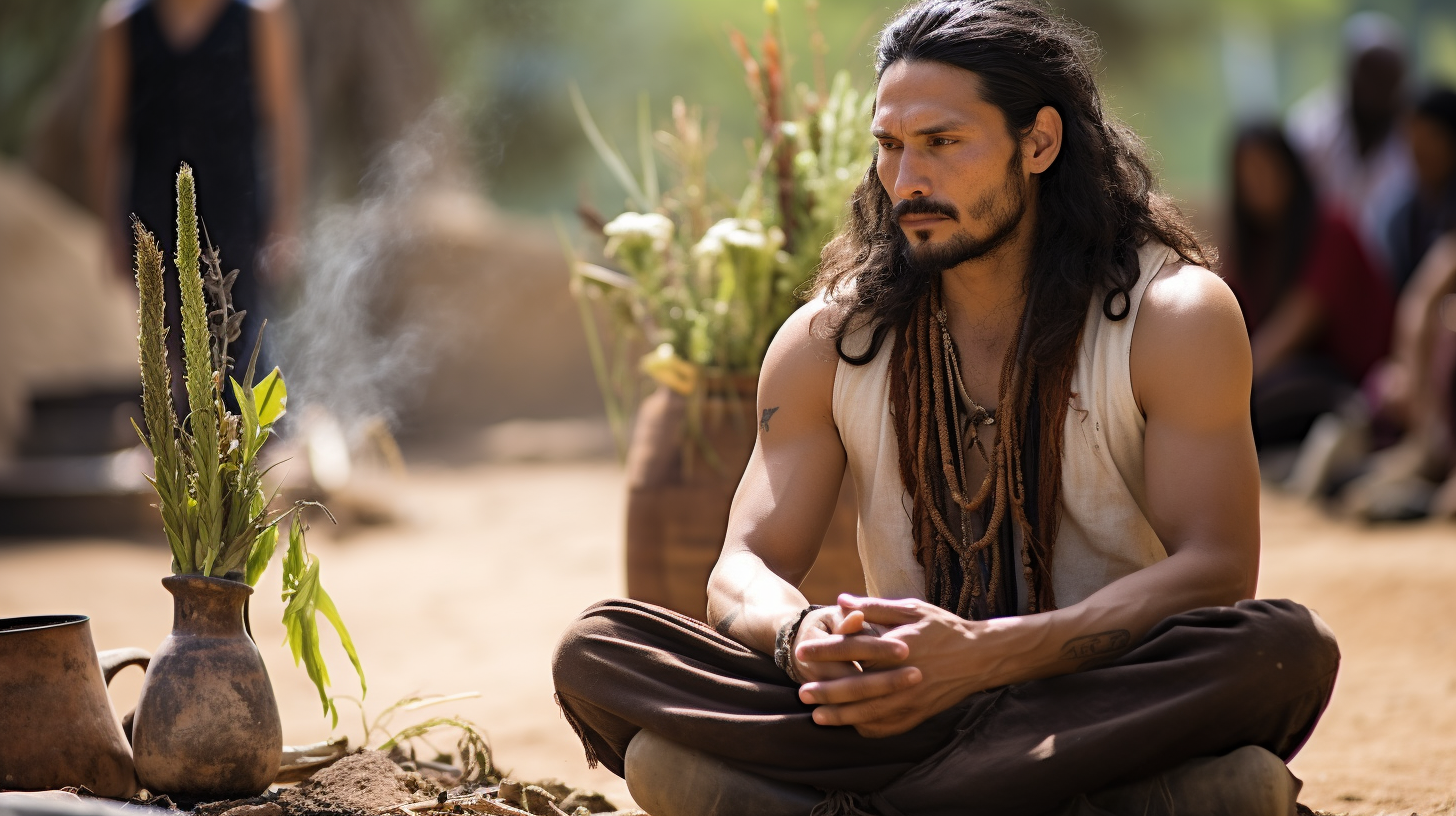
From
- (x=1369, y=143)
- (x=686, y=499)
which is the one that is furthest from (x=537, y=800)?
(x=1369, y=143)

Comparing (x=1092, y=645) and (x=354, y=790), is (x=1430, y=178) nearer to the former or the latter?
(x=1092, y=645)

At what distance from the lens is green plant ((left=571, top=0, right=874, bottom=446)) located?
4062 millimetres

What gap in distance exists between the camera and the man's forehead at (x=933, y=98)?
9.53 feet

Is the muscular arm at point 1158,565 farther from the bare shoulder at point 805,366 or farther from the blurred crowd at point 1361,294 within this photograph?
the blurred crowd at point 1361,294

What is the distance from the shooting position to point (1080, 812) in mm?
2453

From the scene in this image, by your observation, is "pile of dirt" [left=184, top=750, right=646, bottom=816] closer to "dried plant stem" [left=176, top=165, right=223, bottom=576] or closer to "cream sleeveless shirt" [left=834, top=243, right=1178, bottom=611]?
"dried plant stem" [left=176, top=165, right=223, bottom=576]

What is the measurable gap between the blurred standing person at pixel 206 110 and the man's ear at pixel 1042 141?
403 cm

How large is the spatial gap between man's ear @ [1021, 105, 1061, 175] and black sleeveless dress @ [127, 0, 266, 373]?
13.3 ft

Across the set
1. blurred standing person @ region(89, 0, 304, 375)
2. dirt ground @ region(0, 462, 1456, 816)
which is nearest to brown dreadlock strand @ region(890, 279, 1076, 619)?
dirt ground @ region(0, 462, 1456, 816)

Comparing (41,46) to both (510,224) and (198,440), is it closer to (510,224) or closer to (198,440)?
(510,224)

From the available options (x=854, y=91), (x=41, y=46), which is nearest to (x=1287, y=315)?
(x=854, y=91)

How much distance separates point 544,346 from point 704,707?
10371 millimetres

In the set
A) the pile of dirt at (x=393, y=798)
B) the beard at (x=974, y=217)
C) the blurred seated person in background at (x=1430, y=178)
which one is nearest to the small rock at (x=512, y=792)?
the pile of dirt at (x=393, y=798)

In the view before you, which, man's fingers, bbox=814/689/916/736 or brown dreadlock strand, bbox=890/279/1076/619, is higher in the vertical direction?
brown dreadlock strand, bbox=890/279/1076/619
